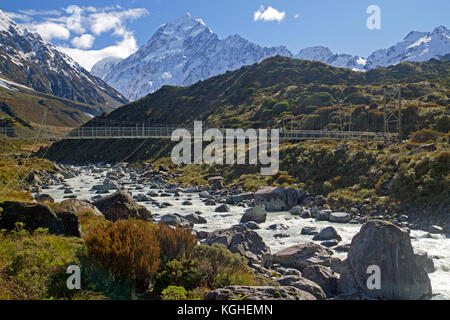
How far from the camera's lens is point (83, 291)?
5207 millimetres

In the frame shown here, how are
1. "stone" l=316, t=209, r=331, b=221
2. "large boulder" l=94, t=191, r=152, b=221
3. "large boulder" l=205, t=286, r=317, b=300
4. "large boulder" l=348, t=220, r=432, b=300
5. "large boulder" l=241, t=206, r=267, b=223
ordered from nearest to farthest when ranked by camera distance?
"large boulder" l=205, t=286, r=317, b=300
"large boulder" l=348, t=220, r=432, b=300
"large boulder" l=94, t=191, r=152, b=221
"large boulder" l=241, t=206, r=267, b=223
"stone" l=316, t=209, r=331, b=221

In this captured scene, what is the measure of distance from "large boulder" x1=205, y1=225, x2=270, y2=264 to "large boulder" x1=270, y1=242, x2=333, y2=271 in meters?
0.52

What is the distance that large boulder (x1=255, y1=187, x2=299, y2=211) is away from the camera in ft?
72.3

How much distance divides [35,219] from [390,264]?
8.27 metres

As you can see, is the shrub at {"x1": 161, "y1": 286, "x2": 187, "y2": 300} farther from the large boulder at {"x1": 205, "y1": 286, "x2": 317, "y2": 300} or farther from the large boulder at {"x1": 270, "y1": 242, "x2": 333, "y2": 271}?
the large boulder at {"x1": 270, "y1": 242, "x2": 333, "y2": 271}

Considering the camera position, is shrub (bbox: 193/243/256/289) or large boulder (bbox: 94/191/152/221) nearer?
shrub (bbox: 193/243/256/289)

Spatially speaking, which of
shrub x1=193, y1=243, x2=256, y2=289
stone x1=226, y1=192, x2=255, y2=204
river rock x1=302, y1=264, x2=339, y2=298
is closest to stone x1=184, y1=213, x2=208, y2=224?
stone x1=226, y1=192, x2=255, y2=204

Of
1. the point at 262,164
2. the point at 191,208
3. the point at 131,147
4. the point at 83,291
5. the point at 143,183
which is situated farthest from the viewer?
the point at 131,147

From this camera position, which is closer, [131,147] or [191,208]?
[191,208]
